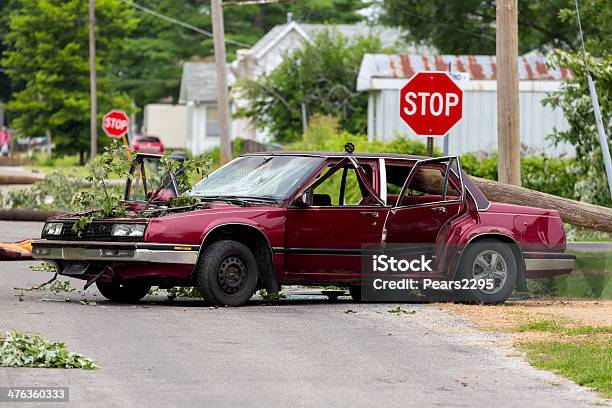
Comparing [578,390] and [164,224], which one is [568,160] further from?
[578,390]

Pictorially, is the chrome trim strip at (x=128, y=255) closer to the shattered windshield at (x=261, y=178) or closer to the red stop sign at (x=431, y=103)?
the shattered windshield at (x=261, y=178)

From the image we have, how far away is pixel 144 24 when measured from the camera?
309ft

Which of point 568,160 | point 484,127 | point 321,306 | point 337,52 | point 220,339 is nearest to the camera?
point 220,339

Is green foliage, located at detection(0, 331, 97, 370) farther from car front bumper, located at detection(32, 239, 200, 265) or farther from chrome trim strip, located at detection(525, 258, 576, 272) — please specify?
chrome trim strip, located at detection(525, 258, 576, 272)

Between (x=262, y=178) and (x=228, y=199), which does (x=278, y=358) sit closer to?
(x=228, y=199)

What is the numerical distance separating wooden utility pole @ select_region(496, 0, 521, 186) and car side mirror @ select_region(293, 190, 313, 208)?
5.77m

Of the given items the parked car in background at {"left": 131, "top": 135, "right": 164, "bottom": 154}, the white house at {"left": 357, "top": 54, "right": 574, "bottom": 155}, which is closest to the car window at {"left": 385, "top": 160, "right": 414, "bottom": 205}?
the white house at {"left": 357, "top": 54, "right": 574, "bottom": 155}

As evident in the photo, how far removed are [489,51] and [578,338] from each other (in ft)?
135

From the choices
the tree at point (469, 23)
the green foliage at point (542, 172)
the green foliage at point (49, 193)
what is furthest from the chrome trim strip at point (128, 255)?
the tree at point (469, 23)

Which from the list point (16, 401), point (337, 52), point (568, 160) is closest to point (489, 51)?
point (337, 52)

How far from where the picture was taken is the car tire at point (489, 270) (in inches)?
588

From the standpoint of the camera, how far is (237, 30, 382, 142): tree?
49.2m

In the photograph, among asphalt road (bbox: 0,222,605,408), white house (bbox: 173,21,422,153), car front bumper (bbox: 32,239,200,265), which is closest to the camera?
asphalt road (bbox: 0,222,605,408)

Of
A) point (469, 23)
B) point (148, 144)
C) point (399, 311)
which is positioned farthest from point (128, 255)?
point (148, 144)
